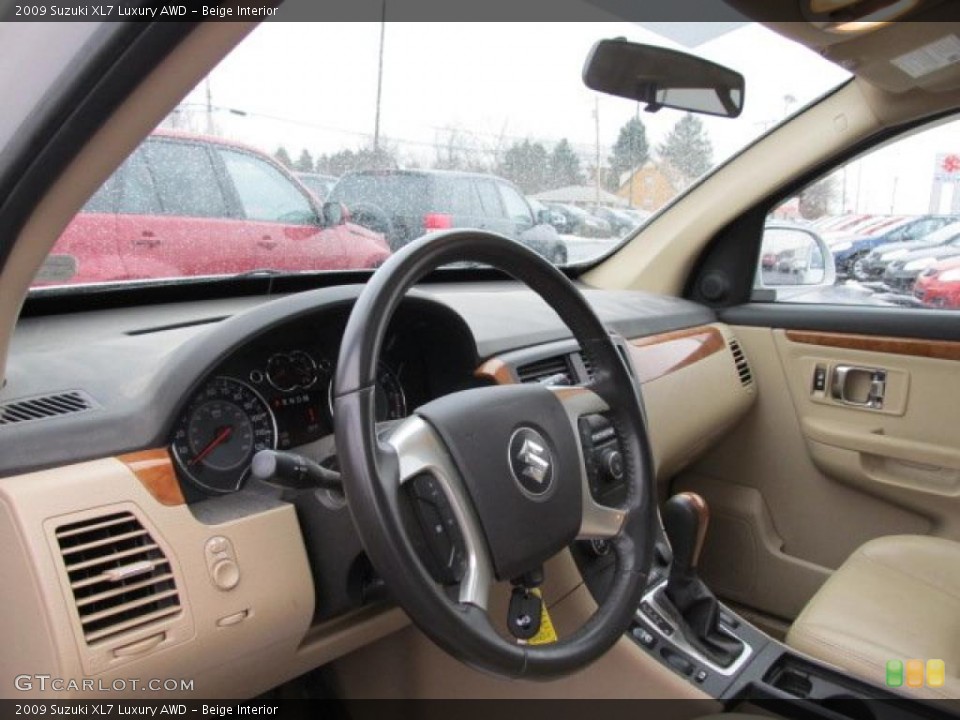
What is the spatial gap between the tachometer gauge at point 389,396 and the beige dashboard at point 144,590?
303 millimetres

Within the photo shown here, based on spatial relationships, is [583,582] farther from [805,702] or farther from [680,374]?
[680,374]

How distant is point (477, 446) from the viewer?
44.0 inches

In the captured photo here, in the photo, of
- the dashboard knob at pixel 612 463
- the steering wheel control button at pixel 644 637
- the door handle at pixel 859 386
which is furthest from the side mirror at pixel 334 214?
the door handle at pixel 859 386

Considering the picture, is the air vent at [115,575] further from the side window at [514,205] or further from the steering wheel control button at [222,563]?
the side window at [514,205]

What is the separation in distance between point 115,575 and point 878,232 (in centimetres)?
250

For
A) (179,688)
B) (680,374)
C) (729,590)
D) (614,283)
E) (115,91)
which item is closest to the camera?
(115,91)

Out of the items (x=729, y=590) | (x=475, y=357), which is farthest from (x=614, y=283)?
(x=475, y=357)

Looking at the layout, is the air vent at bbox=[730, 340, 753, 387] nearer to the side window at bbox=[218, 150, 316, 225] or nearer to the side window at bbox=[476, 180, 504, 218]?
the side window at bbox=[476, 180, 504, 218]

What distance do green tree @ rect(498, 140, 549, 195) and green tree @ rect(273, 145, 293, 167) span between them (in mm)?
722

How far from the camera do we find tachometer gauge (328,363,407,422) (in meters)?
1.53

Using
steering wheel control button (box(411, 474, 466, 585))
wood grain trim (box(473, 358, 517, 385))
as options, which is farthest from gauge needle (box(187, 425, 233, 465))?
wood grain trim (box(473, 358, 517, 385))

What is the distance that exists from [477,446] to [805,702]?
0.99 meters

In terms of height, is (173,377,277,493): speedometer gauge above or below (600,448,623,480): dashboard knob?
above

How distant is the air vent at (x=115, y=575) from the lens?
1.06m
